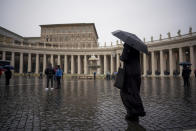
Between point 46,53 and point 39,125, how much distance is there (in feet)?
191

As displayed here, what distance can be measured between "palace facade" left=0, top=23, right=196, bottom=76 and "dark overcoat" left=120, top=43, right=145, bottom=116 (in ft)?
132

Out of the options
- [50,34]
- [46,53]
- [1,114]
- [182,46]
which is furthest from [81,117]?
[50,34]

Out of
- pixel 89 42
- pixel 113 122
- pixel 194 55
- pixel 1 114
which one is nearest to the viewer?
pixel 113 122

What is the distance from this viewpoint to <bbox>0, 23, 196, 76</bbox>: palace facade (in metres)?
42.9

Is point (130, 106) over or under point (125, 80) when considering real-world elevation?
under

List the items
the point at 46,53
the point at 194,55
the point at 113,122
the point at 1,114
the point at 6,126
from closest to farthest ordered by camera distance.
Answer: the point at 6,126
the point at 113,122
the point at 1,114
the point at 194,55
the point at 46,53

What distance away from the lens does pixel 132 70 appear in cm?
441

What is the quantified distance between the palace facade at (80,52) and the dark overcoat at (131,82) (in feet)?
132

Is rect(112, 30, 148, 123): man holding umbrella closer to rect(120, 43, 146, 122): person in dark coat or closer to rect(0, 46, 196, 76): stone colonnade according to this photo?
rect(120, 43, 146, 122): person in dark coat

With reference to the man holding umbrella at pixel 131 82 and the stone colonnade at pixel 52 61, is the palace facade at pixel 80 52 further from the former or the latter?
the man holding umbrella at pixel 131 82

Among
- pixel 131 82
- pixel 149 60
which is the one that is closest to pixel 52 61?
pixel 149 60

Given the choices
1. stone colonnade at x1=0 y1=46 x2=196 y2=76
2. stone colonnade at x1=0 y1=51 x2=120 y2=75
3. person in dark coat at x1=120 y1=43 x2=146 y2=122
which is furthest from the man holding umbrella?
stone colonnade at x1=0 y1=51 x2=120 y2=75

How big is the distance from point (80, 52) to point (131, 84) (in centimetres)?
5876

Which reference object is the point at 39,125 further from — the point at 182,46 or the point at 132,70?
the point at 182,46
